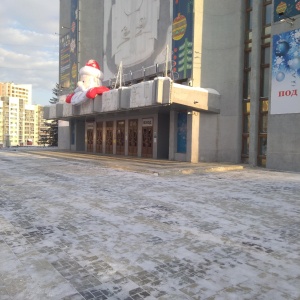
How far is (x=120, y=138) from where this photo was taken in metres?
27.7

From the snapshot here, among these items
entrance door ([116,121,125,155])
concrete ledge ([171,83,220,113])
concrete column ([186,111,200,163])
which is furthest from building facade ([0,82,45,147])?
concrete ledge ([171,83,220,113])

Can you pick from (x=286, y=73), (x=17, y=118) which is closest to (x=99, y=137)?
(x=286, y=73)

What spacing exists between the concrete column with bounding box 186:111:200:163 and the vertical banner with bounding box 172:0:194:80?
2.58 metres

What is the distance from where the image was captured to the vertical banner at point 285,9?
15513mm

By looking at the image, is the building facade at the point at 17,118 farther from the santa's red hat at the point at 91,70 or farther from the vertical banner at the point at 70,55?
the santa's red hat at the point at 91,70

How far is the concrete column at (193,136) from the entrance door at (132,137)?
6.72 m

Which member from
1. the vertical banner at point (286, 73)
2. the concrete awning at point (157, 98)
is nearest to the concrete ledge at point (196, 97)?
the concrete awning at point (157, 98)

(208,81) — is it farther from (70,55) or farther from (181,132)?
(70,55)

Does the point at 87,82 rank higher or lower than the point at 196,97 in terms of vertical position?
higher

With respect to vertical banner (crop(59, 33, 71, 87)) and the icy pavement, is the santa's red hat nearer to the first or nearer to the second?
vertical banner (crop(59, 33, 71, 87))

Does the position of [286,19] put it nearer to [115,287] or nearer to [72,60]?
[115,287]

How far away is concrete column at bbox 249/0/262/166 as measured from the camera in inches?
707

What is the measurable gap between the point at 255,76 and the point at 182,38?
5400mm

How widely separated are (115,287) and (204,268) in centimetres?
118
